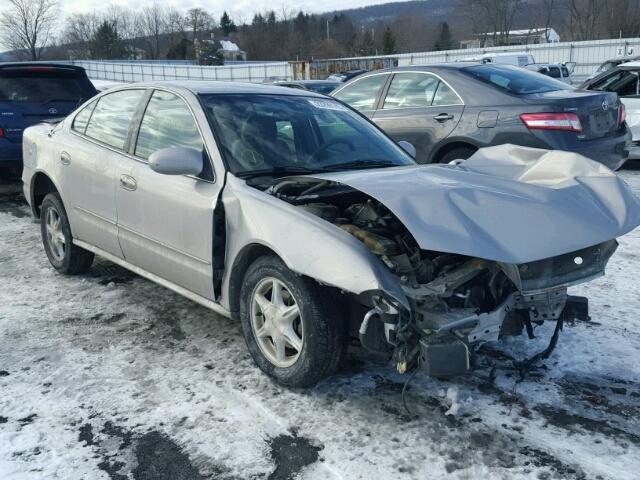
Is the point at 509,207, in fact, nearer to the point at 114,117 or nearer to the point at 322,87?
the point at 114,117

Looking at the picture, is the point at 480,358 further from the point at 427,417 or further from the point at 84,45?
the point at 84,45

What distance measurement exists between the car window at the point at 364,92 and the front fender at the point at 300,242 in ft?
14.8

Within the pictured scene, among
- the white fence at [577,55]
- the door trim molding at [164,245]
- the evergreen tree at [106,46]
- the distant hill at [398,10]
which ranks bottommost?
the door trim molding at [164,245]

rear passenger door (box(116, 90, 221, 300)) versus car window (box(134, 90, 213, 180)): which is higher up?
car window (box(134, 90, 213, 180))

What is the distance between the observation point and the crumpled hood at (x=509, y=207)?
283 centimetres

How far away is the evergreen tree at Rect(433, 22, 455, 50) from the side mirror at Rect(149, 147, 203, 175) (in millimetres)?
89931

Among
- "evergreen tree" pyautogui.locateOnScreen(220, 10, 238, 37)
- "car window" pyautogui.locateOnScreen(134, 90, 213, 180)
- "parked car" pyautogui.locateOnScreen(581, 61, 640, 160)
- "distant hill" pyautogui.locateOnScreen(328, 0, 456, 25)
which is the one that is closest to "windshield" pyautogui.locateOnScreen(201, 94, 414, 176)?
"car window" pyautogui.locateOnScreen(134, 90, 213, 180)

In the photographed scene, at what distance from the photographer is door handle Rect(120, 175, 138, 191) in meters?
4.22

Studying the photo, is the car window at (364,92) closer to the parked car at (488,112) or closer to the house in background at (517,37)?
the parked car at (488,112)

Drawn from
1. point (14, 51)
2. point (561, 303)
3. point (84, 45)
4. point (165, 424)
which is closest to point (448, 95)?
point (561, 303)

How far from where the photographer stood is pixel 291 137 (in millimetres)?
4156

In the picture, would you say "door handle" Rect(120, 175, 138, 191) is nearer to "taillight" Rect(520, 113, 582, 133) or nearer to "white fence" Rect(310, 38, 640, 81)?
"taillight" Rect(520, 113, 582, 133)

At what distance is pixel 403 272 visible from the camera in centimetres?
306

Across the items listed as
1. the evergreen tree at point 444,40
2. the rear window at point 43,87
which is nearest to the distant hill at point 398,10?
the evergreen tree at point 444,40
